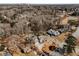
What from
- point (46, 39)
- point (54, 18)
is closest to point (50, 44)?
point (46, 39)

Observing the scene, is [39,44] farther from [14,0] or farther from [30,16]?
[14,0]

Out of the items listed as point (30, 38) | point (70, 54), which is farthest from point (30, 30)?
point (70, 54)

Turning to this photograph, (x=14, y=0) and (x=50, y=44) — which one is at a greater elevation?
(x=14, y=0)

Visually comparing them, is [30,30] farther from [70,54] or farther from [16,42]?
[70,54]

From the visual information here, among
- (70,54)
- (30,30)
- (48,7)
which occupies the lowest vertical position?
(70,54)

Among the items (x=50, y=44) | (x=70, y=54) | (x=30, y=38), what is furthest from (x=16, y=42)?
(x=70, y=54)

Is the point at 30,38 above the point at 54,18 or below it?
below

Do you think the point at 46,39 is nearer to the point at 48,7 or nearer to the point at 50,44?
the point at 50,44
